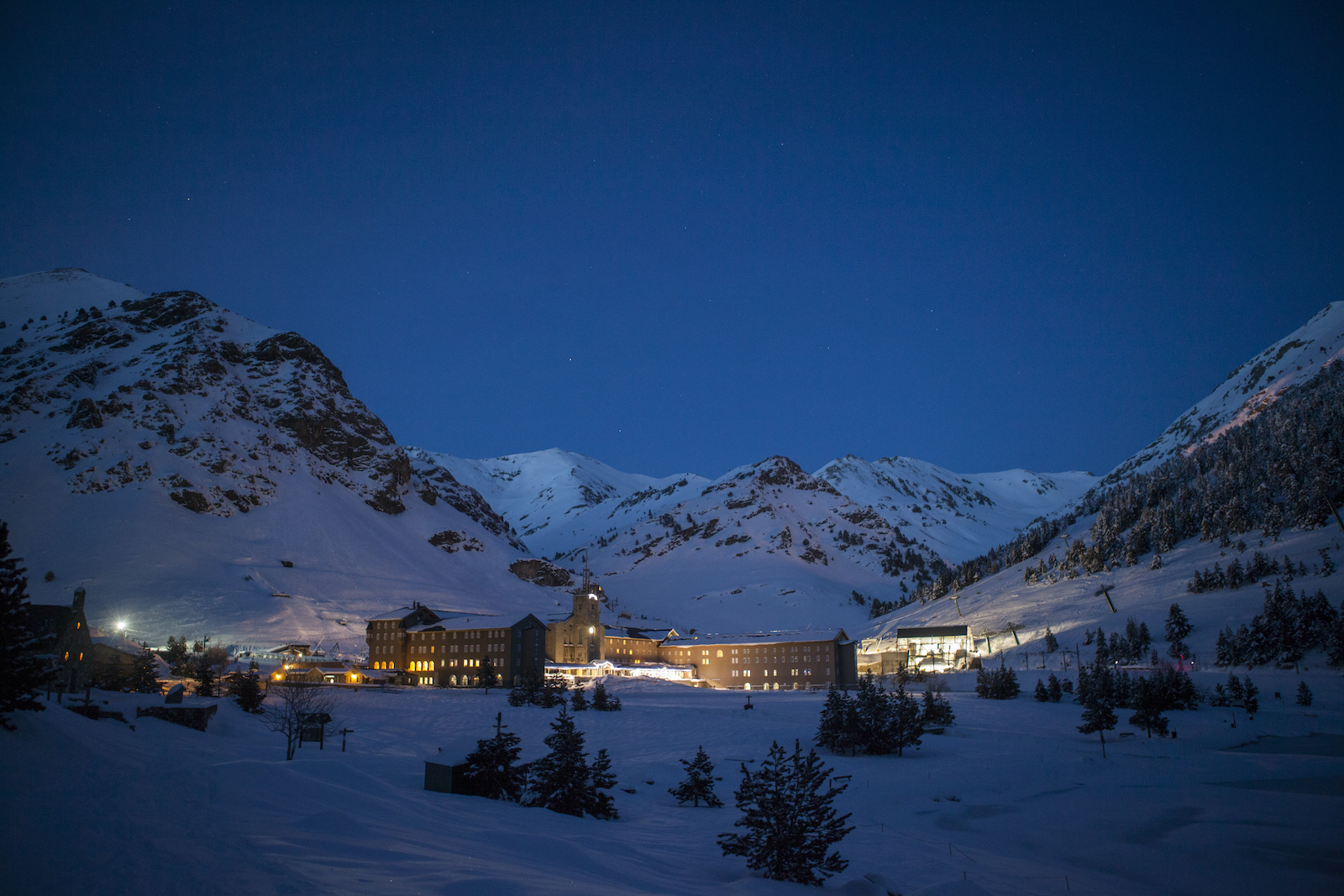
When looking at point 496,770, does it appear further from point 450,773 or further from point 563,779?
point 563,779

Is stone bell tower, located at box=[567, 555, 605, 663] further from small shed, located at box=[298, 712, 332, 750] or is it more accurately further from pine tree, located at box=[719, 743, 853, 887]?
pine tree, located at box=[719, 743, 853, 887]

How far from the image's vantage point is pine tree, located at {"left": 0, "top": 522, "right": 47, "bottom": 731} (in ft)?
53.5

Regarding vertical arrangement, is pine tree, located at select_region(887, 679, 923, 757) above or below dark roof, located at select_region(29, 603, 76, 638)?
below

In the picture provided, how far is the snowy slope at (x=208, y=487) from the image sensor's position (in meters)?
100

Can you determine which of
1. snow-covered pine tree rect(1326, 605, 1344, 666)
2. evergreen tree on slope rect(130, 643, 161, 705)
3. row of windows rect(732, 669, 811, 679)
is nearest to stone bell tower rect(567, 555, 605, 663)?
row of windows rect(732, 669, 811, 679)

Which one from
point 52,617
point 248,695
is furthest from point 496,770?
point 52,617

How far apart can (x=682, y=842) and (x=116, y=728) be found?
811 inches

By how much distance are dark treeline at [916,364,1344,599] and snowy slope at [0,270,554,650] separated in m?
100

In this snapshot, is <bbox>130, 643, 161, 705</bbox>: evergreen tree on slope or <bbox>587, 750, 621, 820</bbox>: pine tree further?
<bbox>130, 643, 161, 705</bbox>: evergreen tree on slope

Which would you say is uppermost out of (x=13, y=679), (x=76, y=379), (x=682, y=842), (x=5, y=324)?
(x=5, y=324)

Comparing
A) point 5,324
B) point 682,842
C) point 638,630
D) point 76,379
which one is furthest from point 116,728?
point 5,324

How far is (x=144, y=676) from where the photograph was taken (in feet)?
151

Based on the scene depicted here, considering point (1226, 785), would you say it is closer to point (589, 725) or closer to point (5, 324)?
point (589, 725)

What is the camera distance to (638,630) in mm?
116875
